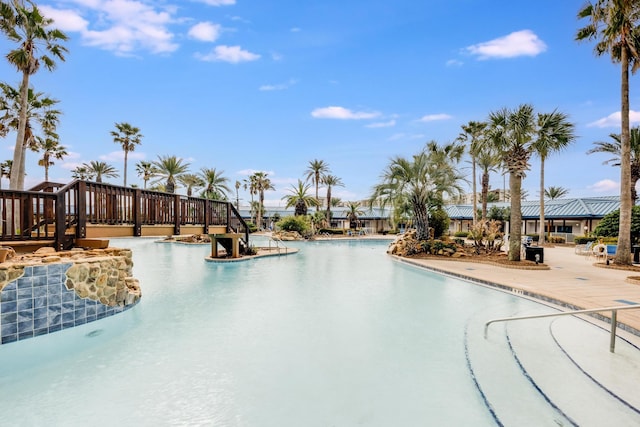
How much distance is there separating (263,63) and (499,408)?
1578 centimetres

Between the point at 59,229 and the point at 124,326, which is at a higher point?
the point at 59,229

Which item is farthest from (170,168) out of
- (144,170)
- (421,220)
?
(421,220)

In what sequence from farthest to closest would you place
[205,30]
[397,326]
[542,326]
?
[205,30] → [397,326] → [542,326]

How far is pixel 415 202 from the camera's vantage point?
16.3 meters

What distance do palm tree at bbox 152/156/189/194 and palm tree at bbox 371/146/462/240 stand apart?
20.2m

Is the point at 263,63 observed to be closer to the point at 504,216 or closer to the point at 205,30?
the point at 205,30

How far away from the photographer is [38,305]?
528 cm

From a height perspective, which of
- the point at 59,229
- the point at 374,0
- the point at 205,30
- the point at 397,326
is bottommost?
the point at 397,326

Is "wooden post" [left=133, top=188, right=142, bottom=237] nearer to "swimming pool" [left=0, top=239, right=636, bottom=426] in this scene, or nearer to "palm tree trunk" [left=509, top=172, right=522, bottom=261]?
"swimming pool" [left=0, top=239, right=636, bottom=426]

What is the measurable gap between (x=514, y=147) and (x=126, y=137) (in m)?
34.7

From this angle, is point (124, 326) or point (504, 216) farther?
point (504, 216)

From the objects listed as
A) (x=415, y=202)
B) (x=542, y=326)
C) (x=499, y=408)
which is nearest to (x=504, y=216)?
(x=415, y=202)

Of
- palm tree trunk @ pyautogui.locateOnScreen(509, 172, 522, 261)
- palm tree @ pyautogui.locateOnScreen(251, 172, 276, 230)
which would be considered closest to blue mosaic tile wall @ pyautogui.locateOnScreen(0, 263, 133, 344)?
palm tree trunk @ pyautogui.locateOnScreen(509, 172, 522, 261)

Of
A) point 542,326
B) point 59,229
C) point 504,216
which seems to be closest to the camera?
point 542,326
